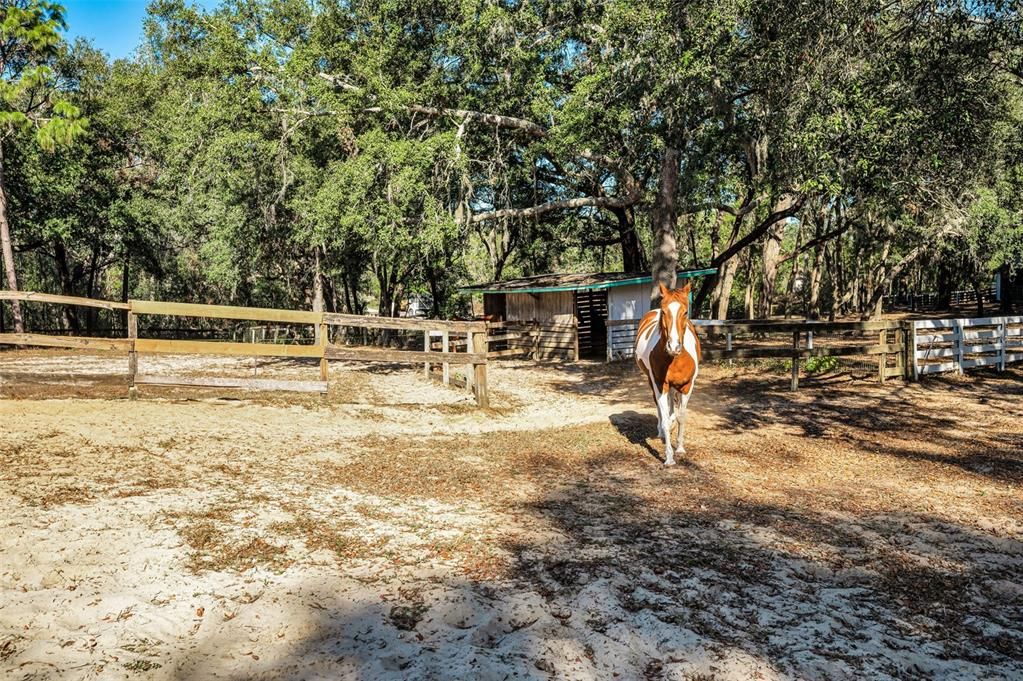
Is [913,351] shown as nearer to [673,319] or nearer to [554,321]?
[673,319]

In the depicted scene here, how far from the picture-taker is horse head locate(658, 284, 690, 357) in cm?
756

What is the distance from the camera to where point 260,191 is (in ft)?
59.3

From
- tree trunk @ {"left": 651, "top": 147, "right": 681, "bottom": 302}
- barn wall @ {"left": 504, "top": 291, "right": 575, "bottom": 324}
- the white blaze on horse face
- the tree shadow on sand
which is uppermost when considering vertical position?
tree trunk @ {"left": 651, "top": 147, "right": 681, "bottom": 302}

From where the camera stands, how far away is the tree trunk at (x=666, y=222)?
15.2m

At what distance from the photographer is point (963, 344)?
1409 centimetres

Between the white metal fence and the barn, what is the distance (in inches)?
314

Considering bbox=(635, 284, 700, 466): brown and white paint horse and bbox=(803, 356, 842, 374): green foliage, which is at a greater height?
bbox=(635, 284, 700, 466): brown and white paint horse

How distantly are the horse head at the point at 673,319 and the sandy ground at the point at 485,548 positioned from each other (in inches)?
56.8

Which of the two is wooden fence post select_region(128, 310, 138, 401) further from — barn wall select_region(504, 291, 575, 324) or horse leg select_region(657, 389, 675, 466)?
barn wall select_region(504, 291, 575, 324)

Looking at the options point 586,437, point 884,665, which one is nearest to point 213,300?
point 586,437

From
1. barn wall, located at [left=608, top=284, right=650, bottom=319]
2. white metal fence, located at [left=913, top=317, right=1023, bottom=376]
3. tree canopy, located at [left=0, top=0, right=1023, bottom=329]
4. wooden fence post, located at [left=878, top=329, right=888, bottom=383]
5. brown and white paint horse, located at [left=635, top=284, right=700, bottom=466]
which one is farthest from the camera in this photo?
barn wall, located at [left=608, top=284, right=650, bottom=319]

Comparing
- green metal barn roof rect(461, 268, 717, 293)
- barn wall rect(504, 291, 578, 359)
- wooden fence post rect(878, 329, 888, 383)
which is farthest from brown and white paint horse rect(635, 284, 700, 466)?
barn wall rect(504, 291, 578, 359)

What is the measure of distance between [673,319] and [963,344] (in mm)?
10160

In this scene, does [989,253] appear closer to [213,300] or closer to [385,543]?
[385,543]
